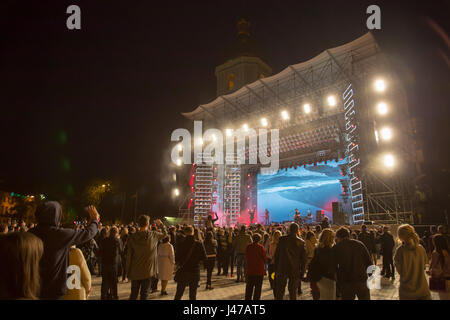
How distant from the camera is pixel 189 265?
5.21 meters

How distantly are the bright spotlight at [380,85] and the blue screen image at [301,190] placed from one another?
6.09 meters

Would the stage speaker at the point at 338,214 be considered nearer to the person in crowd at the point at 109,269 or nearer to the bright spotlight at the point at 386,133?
the bright spotlight at the point at 386,133

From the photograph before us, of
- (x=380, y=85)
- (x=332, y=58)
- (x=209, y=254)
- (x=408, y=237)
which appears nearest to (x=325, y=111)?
(x=332, y=58)

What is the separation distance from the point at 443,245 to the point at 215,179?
24534mm

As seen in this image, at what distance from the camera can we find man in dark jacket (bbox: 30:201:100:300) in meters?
2.93

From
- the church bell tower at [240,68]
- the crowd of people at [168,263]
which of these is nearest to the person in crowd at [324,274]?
the crowd of people at [168,263]

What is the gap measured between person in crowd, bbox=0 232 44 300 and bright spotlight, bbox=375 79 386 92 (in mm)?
19389

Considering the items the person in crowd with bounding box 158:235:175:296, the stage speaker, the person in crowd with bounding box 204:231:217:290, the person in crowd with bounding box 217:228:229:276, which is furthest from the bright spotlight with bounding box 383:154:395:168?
the person in crowd with bounding box 158:235:175:296

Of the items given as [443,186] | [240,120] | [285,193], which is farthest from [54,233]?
[240,120]

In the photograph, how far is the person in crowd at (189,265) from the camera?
5.14m

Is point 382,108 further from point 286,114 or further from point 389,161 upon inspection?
point 286,114

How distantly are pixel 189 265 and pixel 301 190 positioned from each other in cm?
A: 2045
